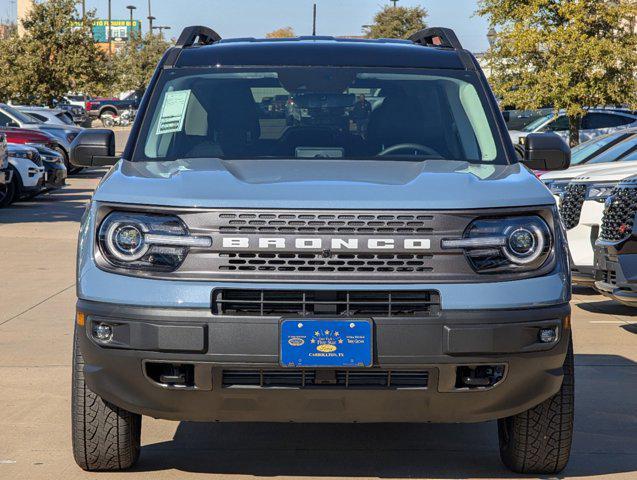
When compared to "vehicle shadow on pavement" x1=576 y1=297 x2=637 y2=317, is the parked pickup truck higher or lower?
lower

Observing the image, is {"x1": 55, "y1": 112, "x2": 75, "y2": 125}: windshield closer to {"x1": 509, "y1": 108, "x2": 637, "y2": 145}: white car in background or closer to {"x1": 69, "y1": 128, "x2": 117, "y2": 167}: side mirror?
{"x1": 509, "y1": 108, "x2": 637, "y2": 145}: white car in background

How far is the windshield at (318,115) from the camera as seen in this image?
573 centimetres

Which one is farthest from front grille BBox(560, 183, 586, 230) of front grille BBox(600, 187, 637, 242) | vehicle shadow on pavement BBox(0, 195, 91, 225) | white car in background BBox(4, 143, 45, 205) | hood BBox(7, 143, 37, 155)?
hood BBox(7, 143, 37, 155)

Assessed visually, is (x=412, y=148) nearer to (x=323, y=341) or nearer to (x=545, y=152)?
(x=545, y=152)

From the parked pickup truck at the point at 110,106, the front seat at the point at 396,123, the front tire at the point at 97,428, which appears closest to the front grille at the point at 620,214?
the front seat at the point at 396,123

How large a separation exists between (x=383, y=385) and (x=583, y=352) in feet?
13.7

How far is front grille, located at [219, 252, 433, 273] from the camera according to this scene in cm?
461

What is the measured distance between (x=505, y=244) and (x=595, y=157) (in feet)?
31.8

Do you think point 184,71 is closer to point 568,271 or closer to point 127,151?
point 127,151

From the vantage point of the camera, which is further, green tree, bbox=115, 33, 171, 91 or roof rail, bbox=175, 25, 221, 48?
green tree, bbox=115, 33, 171, 91

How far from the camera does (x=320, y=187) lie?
478 centimetres

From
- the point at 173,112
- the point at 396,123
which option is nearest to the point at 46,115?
the point at 173,112

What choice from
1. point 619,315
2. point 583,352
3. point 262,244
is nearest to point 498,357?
point 262,244

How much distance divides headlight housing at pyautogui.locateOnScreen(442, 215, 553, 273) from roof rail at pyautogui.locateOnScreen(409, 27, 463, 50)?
1769 mm
